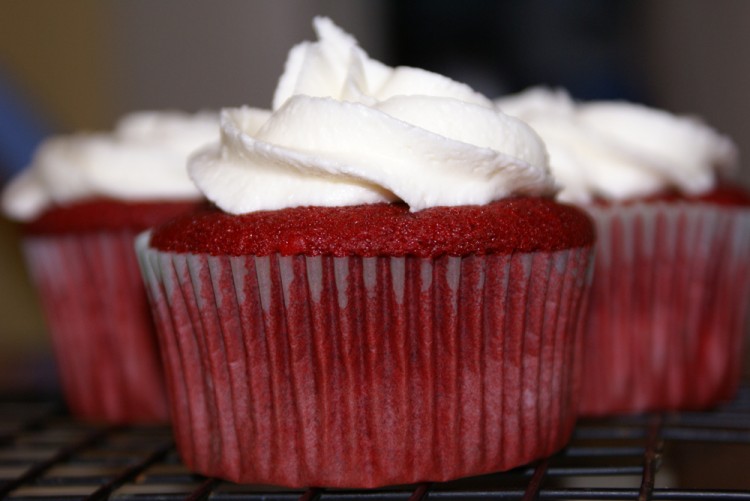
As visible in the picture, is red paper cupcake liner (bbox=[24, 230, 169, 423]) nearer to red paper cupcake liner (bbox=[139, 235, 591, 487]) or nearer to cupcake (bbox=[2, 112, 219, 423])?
cupcake (bbox=[2, 112, 219, 423])

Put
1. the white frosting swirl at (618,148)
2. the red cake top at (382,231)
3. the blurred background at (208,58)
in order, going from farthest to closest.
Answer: the blurred background at (208,58) → the white frosting swirl at (618,148) → the red cake top at (382,231)

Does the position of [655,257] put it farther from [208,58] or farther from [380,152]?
[208,58]

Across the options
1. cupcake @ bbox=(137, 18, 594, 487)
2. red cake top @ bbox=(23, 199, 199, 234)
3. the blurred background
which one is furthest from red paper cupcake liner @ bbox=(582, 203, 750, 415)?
the blurred background

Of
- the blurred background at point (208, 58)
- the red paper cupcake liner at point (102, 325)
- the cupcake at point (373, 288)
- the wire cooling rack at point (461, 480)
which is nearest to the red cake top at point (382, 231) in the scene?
the cupcake at point (373, 288)

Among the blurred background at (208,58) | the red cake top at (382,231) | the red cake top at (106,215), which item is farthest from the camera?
the blurred background at (208,58)

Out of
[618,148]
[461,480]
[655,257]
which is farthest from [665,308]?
[461,480]

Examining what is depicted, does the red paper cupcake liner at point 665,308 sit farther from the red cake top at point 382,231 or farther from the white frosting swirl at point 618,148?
the red cake top at point 382,231

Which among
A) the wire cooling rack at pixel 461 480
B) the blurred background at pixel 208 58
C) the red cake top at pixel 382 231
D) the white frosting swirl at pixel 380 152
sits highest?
the white frosting swirl at pixel 380 152

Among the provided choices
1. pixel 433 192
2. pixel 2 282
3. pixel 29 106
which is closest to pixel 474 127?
pixel 433 192
